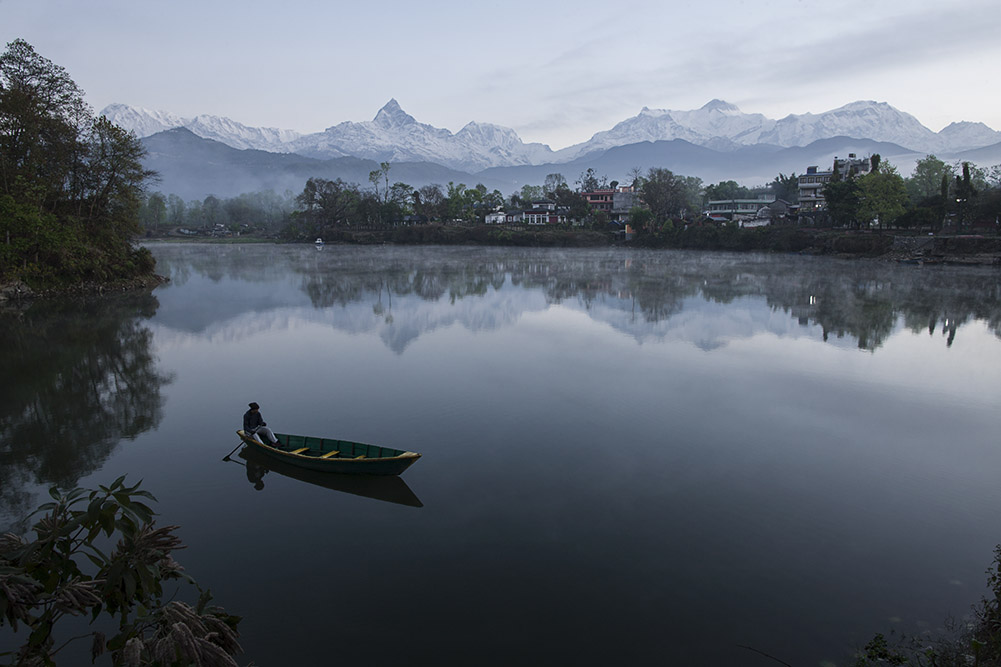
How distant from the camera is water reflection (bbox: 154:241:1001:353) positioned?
25.9 metres

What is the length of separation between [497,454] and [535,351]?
364 inches

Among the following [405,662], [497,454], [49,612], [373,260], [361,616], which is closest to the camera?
[49,612]

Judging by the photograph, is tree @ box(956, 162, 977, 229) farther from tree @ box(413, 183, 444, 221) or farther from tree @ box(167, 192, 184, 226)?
tree @ box(167, 192, 184, 226)

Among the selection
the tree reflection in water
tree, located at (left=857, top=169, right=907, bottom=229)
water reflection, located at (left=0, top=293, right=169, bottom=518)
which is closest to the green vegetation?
water reflection, located at (left=0, top=293, right=169, bottom=518)

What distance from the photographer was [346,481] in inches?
433

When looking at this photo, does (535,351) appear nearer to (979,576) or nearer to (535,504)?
(535,504)

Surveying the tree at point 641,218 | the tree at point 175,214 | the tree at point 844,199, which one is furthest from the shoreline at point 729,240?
the tree at point 175,214

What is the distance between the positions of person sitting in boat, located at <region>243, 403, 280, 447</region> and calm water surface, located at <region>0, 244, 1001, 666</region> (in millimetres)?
683

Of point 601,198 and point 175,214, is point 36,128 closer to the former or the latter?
point 601,198

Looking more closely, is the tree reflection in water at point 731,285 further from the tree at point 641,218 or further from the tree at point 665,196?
the tree at point 665,196

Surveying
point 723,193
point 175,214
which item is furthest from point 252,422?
point 175,214

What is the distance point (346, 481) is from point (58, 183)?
113 feet

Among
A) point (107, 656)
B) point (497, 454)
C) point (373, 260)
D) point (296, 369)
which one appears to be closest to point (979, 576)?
point (497, 454)

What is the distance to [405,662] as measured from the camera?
6730 millimetres
